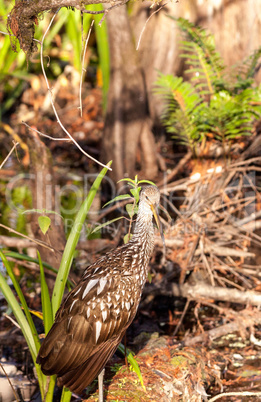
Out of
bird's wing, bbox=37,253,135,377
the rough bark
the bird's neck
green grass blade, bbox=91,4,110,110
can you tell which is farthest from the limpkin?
green grass blade, bbox=91,4,110,110

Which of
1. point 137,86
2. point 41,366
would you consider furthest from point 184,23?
point 41,366

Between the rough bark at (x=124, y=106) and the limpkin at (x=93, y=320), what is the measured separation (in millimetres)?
4048

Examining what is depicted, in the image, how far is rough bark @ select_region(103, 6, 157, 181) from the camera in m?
7.26

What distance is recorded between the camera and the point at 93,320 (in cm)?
317

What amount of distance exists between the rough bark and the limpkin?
13.3ft

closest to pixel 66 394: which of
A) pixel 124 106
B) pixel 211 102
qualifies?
pixel 211 102

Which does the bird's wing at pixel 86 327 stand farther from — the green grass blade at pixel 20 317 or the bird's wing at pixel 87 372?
the green grass blade at pixel 20 317

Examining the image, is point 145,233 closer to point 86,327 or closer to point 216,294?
point 86,327

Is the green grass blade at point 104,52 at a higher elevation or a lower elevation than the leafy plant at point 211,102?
higher

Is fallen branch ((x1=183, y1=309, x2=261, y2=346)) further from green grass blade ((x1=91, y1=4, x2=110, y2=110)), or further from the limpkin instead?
green grass blade ((x1=91, y1=4, x2=110, y2=110))

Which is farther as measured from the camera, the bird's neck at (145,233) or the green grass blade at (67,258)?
the bird's neck at (145,233)

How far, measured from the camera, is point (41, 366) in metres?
3.11

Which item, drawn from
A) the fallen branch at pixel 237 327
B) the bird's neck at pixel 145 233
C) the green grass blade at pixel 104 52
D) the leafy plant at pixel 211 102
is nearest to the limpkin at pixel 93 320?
the bird's neck at pixel 145 233

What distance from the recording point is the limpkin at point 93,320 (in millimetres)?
3090
